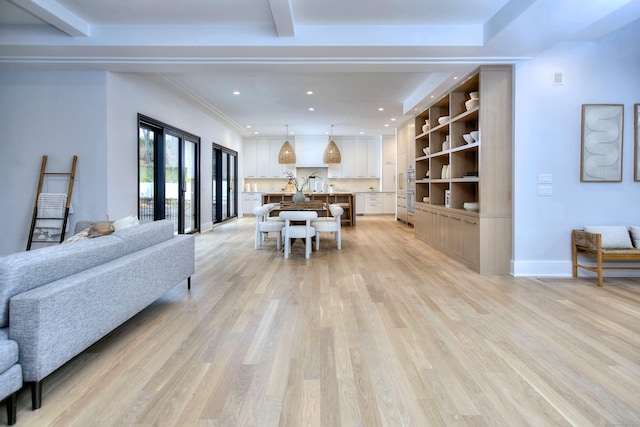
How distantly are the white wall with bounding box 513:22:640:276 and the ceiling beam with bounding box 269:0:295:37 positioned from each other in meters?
2.68

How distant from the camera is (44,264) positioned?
1.76 meters

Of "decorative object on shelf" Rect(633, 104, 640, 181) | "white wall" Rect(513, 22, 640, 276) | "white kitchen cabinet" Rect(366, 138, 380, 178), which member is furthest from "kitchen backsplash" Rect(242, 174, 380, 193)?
"decorative object on shelf" Rect(633, 104, 640, 181)

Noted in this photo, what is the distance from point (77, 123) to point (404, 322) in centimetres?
448

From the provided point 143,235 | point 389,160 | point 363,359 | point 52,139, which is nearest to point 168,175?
point 52,139

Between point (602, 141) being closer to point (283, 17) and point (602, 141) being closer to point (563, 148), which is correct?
point (563, 148)

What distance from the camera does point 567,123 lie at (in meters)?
4.02

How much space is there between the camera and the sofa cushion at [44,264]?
1.58 m

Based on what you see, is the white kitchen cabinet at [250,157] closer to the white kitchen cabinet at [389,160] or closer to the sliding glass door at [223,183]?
the sliding glass door at [223,183]

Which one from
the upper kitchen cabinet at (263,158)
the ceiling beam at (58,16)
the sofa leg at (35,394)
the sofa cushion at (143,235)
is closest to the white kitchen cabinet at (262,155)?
the upper kitchen cabinet at (263,158)

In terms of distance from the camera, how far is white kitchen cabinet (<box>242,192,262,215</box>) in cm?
1161

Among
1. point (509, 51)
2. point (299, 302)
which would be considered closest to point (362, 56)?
point (509, 51)

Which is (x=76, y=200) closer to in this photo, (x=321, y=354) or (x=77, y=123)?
(x=77, y=123)

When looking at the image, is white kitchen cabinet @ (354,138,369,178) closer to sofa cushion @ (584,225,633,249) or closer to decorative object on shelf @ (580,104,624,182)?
decorative object on shelf @ (580,104,624,182)

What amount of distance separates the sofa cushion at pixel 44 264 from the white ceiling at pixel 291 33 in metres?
2.44
